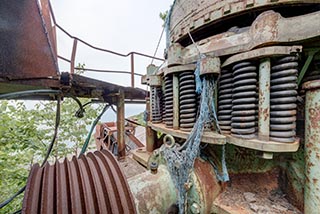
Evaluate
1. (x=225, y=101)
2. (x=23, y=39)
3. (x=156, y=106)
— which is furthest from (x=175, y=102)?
(x=23, y=39)

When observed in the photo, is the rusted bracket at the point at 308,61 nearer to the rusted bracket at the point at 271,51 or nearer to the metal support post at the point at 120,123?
the rusted bracket at the point at 271,51

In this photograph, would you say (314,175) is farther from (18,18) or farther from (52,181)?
(18,18)

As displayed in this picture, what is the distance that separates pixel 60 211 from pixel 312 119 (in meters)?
1.55

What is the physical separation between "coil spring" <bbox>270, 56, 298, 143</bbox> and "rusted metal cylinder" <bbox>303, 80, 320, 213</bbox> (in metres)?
0.07

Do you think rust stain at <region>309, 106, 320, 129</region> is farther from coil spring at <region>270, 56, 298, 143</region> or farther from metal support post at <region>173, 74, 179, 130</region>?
metal support post at <region>173, 74, 179, 130</region>

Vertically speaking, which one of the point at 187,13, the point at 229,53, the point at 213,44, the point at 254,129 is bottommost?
the point at 254,129

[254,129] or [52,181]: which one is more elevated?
[254,129]

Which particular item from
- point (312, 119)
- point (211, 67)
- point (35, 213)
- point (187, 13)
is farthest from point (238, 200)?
point (187, 13)

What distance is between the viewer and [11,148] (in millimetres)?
2791

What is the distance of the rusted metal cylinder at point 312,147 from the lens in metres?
1.00

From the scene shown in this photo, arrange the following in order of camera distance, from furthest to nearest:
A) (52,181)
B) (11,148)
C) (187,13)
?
(11,148) → (187,13) → (52,181)

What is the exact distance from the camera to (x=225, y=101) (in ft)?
4.49

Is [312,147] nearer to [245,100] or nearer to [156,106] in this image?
[245,100]

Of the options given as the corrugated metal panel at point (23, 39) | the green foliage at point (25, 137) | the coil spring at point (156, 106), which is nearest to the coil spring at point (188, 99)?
the coil spring at point (156, 106)
